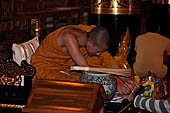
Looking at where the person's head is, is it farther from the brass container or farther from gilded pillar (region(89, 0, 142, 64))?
the brass container

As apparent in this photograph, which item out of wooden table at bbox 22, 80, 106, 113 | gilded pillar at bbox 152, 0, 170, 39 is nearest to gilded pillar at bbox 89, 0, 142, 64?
gilded pillar at bbox 152, 0, 170, 39

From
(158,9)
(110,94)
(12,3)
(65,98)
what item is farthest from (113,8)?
(65,98)

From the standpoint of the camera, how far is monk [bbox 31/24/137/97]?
3.14 m

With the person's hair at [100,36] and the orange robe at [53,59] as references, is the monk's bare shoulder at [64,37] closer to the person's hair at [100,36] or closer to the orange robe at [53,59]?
the orange robe at [53,59]

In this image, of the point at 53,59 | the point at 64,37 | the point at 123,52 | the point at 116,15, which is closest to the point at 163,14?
the point at 116,15

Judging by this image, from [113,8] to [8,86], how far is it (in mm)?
3562

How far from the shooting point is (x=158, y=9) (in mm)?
8602

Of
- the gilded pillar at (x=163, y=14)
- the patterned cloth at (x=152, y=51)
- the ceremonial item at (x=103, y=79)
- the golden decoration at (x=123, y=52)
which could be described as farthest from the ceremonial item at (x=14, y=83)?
the gilded pillar at (x=163, y=14)

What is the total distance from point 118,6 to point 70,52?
2947 mm

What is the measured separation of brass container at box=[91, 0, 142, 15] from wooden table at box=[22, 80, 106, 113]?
394cm

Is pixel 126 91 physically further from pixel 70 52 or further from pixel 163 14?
pixel 163 14

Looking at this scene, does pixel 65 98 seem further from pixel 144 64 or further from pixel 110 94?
pixel 144 64

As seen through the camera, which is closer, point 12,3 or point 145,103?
point 145,103

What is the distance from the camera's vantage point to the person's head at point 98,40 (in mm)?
3082
